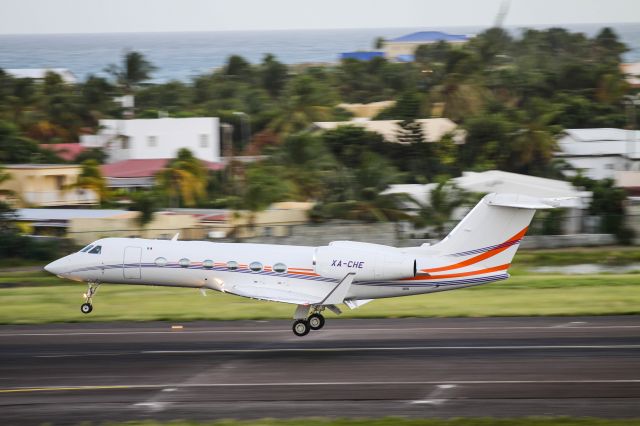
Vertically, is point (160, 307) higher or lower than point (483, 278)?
lower

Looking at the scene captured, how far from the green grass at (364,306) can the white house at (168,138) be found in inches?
1922

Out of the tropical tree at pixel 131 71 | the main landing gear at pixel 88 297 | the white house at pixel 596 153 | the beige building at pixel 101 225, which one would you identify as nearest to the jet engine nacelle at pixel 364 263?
the main landing gear at pixel 88 297

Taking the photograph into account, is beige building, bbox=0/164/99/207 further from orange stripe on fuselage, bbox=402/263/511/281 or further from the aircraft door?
orange stripe on fuselage, bbox=402/263/511/281

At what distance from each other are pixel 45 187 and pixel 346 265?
50.8 meters

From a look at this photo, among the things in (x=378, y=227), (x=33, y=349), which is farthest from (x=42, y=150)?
(x=33, y=349)

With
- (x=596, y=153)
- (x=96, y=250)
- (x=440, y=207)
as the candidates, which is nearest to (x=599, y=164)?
(x=596, y=153)

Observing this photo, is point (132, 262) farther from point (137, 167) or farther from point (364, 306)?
point (137, 167)

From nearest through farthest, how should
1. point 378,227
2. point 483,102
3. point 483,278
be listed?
point 483,278, point 378,227, point 483,102

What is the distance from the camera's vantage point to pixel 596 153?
83000mm

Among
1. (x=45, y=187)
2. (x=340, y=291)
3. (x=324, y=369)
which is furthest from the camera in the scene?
(x=45, y=187)

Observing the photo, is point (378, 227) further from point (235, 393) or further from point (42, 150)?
point (42, 150)

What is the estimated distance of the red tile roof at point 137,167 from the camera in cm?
7931

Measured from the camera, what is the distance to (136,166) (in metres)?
82.7

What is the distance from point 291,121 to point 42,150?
78.4ft
